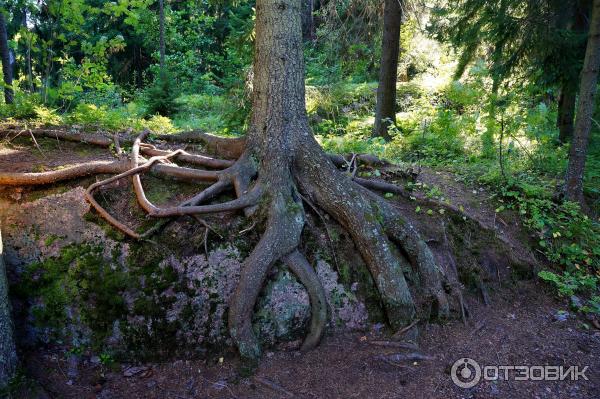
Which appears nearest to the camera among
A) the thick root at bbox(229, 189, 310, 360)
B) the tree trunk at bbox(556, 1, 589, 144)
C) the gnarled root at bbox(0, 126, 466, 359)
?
the thick root at bbox(229, 189, 310, 360)

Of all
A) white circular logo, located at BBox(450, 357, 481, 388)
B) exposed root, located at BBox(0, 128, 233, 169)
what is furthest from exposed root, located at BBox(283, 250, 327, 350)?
exposed root, located at BBox(0, 128, 233, 169)

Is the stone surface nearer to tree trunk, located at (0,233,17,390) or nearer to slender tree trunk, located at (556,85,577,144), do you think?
tree trunk, located at (0,233,17,390)

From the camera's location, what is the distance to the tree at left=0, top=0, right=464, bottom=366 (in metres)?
4.90

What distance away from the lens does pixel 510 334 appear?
5.12 m

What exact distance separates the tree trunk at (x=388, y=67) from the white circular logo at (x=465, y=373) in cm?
662

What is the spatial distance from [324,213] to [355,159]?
1843 mm

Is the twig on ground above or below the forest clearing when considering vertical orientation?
below

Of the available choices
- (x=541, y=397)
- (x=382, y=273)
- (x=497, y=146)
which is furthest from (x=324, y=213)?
(x=497, y=146)

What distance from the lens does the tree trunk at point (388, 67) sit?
34.1 feet

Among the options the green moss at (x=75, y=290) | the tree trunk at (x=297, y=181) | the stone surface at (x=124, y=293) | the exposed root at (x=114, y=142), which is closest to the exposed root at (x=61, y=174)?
the stone surface at (x=124, y=293)

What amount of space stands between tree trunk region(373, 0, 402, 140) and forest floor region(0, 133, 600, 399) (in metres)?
Answer: 5.99

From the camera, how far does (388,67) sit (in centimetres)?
1072

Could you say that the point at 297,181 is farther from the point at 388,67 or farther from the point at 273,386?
the point at 388,67

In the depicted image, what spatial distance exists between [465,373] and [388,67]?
27.2 feet
